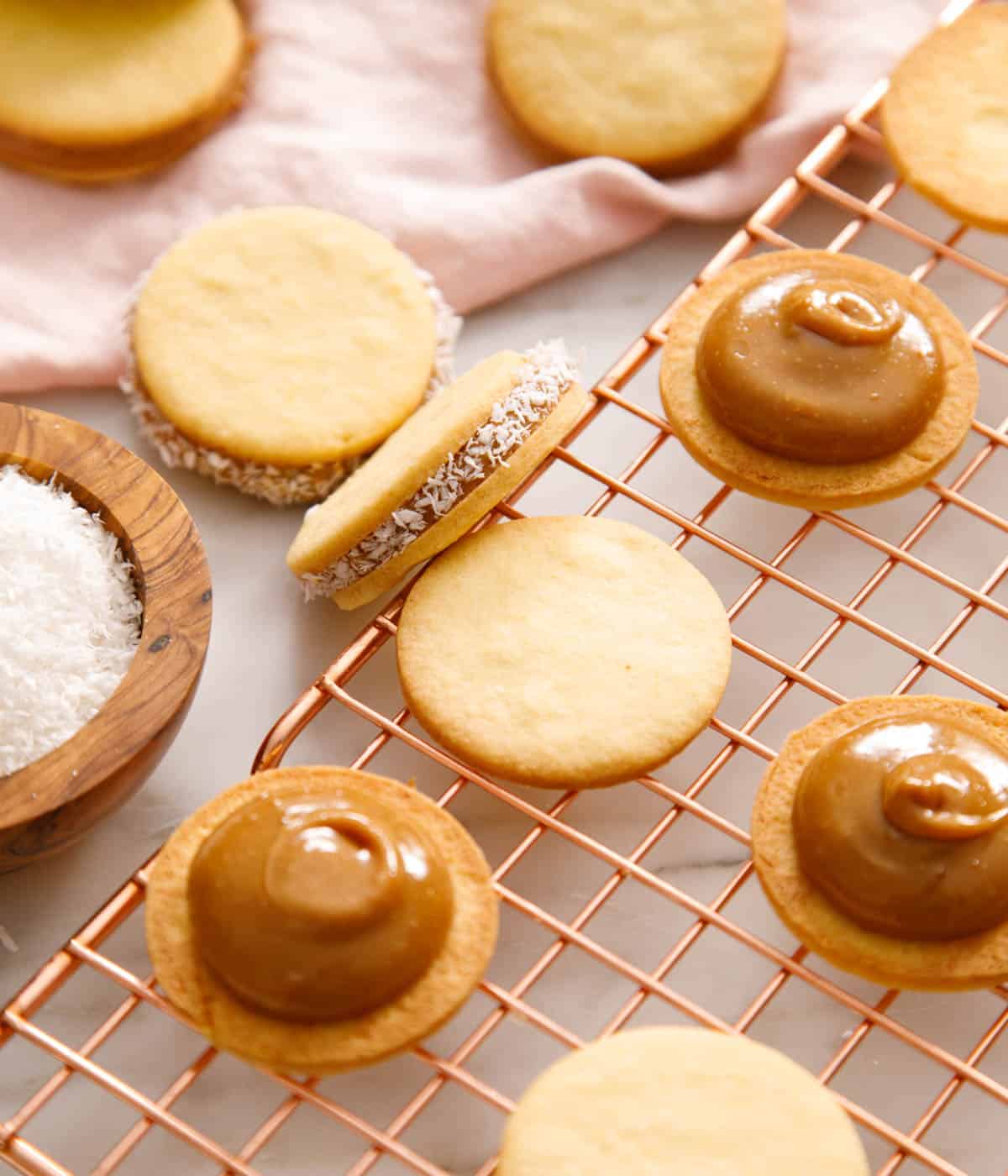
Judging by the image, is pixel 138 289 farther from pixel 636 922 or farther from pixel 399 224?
pixel 636 922

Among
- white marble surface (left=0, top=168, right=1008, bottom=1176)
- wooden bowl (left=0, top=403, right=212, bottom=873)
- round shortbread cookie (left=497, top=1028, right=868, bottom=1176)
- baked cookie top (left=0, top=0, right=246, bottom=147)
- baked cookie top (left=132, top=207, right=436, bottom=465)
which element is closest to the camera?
round shortbread cookie (left=497, top=1028, right=868, bottom=1176)

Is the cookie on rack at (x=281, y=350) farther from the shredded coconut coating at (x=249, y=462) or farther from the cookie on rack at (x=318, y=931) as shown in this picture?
the cookie on rack at (x=318, y=931)

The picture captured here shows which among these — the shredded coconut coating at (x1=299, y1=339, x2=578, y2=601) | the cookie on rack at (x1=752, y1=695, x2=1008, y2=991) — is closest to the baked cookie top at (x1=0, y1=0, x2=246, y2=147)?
the shredded coconut coating at (x1=299, y1=339, x2=578, y2=601)

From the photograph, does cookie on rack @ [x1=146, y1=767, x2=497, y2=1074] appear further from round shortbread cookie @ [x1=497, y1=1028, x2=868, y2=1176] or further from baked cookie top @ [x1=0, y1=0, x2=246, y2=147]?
baked cookie top @ [x1=0, y1=0, x2=246, y2=147]

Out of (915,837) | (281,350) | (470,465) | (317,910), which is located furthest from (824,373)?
(317,910)

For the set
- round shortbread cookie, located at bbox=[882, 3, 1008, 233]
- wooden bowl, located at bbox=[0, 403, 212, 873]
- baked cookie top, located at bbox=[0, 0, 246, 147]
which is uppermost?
baked cookie top, located at bbox=[0, 0, 246, 147]

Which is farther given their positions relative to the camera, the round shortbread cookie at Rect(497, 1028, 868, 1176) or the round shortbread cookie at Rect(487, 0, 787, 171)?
the round shortbread cookie at Rect(487, 0, 787, 171)

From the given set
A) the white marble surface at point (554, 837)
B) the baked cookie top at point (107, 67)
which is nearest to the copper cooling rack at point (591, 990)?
the white marble surface at point (554, 837)
